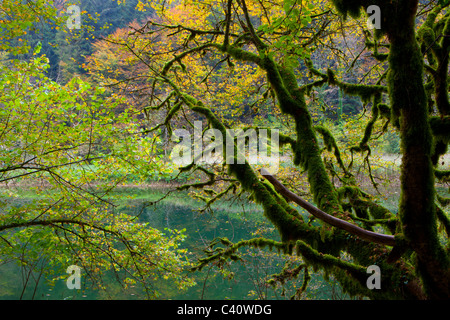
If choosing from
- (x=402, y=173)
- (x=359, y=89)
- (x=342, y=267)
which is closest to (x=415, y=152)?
(x=402, y=173)

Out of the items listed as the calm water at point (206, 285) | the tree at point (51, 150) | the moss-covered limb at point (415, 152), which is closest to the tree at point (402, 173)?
the moss-covered limb at point (415, 152)

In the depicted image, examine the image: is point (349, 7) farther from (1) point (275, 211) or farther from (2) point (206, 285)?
(2) point (206, 285)

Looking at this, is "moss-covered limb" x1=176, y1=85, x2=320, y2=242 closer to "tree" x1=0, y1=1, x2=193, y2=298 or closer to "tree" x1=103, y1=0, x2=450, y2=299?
"tree" x1=103, y1=0, x2=450, y2=299

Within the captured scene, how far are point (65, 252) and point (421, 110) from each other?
406 centimetres

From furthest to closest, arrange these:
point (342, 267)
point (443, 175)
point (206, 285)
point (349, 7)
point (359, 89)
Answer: point (206, 285) < point (359, 89) < point (443, 175) < point (342, 267) < point (349, 7)

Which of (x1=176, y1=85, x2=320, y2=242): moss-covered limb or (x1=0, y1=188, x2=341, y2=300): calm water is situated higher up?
(x1=176, y1=85, x2=320, y2=242): moss-covered limb

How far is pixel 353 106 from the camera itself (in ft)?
74.3

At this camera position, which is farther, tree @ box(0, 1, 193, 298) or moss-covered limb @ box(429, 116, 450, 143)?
tree @ box(0, 1, 193, 298)

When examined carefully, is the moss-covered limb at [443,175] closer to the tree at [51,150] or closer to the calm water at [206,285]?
the calm water at [206,285]

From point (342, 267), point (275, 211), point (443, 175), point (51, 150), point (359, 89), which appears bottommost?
point (342, 267)

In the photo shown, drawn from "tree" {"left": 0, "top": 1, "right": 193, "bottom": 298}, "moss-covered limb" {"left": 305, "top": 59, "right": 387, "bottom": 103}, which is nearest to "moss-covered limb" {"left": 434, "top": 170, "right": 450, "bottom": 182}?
"moss-covered limb" {"left": 305, "top": 59, "right": 387, "bottom": 103}

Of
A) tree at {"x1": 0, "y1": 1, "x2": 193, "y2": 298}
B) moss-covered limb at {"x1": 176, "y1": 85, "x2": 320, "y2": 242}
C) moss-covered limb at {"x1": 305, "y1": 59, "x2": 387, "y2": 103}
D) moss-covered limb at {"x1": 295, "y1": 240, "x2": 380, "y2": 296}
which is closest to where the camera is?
moss-covered limb at {"x1": 295, "y1": 240, "x2": 380, "y2": 296}
